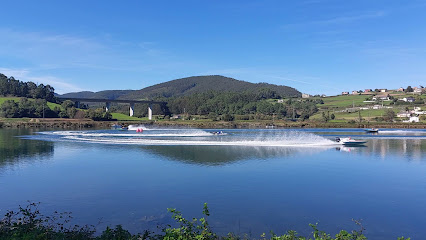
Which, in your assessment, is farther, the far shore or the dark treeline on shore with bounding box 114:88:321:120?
the dark treeline on shore with bounding box 114:88:321:120

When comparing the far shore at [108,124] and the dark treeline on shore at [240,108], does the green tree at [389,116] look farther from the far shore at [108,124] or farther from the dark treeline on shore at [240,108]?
the dark treeline on shore at [240,108]

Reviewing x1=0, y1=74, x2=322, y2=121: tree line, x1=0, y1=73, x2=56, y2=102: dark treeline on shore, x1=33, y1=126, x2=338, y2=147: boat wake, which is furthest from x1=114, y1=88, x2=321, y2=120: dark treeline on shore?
x1=33, y1=126, x2=338, y2=147: boat wake

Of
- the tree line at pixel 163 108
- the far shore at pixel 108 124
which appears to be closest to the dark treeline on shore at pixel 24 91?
the tree line at pixel 163 108

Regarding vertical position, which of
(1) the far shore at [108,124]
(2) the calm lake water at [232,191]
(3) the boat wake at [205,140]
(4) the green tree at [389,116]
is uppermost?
(4) the green tree at [389,116]

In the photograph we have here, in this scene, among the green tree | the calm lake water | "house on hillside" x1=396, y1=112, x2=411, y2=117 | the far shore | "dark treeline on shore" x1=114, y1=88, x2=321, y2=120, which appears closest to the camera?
the calm lake water

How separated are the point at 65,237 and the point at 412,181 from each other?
25274 millimetres

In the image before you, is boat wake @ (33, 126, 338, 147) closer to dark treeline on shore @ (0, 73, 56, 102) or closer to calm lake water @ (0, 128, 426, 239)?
calm lake water @ (0, 128, 426, 239)

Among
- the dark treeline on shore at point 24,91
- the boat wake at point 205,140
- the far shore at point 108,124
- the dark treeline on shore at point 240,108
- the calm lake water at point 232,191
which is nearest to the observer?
the calm lake water at point 232,191

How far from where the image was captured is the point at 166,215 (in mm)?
16391

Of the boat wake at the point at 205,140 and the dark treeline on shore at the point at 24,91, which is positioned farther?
the dark treeline on shore at the point at 24,91

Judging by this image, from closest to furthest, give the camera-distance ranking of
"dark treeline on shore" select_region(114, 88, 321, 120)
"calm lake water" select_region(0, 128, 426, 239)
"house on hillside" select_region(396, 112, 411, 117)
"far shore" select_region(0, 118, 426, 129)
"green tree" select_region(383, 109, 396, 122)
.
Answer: "calm lake water" select_region(0, 128, 426, 239) → "far shore" select_region(0, 118, 426, 129) → "green tree" select_region(383, 109, 396, 122) → "house on hillside" select_region(396, 112, 411, 117) → "dark treeline on shore" select_region(114, 88, 321, 120)

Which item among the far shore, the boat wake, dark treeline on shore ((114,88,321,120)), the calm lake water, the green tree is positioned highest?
dark treeline on shore ((114,88,321,120))

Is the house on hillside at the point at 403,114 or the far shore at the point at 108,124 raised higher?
the house on hillside at the point at 403,114

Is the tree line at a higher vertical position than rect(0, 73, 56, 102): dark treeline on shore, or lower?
lower
